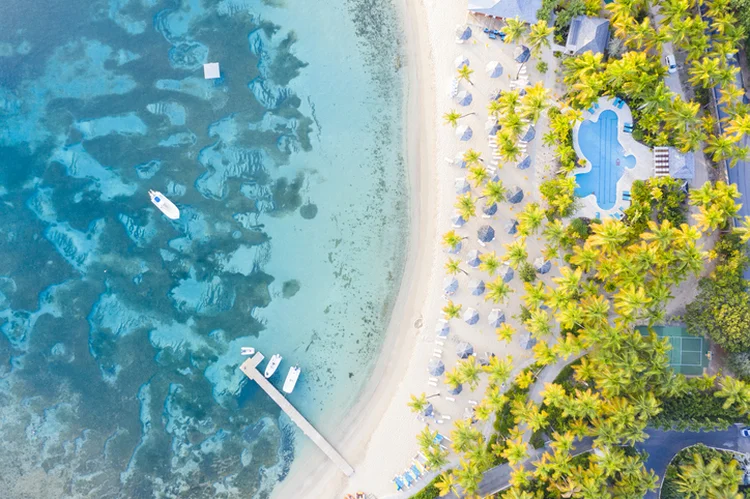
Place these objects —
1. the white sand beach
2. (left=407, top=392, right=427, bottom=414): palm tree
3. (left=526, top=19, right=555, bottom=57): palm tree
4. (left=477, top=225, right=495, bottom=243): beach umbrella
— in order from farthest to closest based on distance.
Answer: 1. the white sand beach
2. (left=477, top=225, right=495, bottom=243): beach umbrella
3. (left=407, top=392, right=427, bottom=414): palm tree
4. (left=526, top=19, right=555, bottom=57): palm tree

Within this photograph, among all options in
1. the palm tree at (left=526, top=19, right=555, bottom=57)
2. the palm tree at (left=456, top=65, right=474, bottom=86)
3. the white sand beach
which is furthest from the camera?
the white sand beach

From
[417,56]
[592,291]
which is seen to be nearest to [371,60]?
[417,56]

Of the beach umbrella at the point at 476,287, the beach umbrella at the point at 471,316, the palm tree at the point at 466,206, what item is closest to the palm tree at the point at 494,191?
the palm tree at the point at 466,206

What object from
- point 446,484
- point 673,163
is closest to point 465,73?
point 673,163

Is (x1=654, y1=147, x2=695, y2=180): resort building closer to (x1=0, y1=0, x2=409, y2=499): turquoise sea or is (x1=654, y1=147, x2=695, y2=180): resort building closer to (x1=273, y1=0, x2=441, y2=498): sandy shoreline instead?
(x1=273, y1=0, x2=441, y2=498): sandy shoreline

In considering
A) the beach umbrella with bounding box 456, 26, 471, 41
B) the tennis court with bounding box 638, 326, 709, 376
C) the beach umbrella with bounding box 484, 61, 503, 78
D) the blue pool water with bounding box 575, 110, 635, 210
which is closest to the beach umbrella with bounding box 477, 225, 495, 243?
the blue pool water with bounding box 575, 110, 635, 210

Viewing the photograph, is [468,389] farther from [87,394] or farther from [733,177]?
[87,394]

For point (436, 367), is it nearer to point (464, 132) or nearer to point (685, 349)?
point (464, 132)
